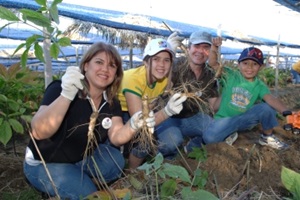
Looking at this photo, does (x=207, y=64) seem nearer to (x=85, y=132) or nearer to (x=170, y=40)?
(x=170, y=40)

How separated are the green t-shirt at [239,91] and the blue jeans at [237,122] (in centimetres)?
5

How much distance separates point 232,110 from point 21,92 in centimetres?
163

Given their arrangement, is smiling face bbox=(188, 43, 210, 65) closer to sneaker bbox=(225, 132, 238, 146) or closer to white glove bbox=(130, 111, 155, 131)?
sneaker bbox=(225, 132, 238, 146)

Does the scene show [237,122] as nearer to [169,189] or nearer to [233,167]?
[233,167]

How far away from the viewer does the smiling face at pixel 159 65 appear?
2094mm

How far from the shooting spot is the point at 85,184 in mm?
1827

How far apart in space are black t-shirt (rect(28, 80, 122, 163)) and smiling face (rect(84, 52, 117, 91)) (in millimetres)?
151

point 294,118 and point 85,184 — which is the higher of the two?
point 294,118

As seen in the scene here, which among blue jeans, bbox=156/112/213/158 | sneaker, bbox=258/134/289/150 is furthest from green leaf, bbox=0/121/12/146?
sneaker, bbox=258/134/289/150

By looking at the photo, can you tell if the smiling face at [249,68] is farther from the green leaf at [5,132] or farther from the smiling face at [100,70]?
the green leaf at [5,132]

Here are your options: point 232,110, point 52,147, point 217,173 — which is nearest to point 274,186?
point 217,173

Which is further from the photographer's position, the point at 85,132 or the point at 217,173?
the point at 217,173

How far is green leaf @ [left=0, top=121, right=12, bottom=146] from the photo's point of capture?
1790mm

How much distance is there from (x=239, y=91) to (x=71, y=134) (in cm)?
148
